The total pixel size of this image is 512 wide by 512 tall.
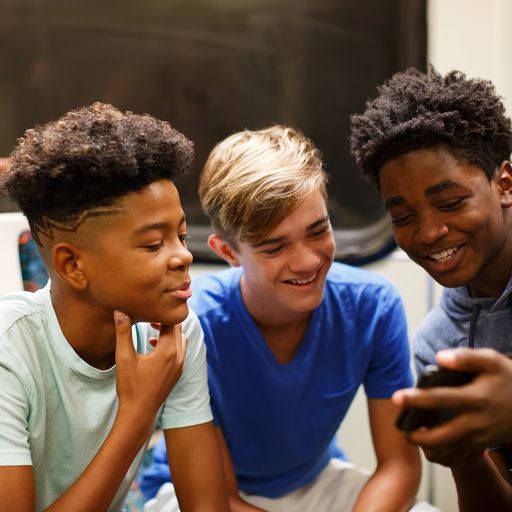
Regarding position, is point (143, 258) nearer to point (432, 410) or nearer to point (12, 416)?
point (12, 416)

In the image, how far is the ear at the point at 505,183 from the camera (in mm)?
1404

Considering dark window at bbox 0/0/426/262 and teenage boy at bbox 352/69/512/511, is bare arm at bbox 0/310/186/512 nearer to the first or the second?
teenage boy at bbox 352/69/512/511

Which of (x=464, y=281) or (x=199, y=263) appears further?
(x=199, y=263)

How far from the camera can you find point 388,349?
5.45 ft

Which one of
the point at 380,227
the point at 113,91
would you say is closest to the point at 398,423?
the point at 380,227

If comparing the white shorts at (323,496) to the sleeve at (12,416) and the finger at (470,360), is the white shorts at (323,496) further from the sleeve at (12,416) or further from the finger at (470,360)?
the finger at (470,360)

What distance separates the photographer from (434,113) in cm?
136

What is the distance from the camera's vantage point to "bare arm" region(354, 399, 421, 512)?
1548mm

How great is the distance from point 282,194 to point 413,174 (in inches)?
10.9

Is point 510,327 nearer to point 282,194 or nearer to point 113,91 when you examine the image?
point 282,194

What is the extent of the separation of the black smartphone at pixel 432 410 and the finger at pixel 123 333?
0.54 metres

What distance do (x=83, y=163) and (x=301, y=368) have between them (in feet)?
2.41

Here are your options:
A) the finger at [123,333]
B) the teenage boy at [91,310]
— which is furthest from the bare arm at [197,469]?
the finger at [123,333]

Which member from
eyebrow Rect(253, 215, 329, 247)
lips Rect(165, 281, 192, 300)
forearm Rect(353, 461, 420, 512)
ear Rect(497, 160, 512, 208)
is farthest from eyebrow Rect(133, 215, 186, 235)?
forearm Rect(353, 461, 420, 512)
